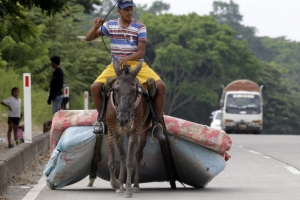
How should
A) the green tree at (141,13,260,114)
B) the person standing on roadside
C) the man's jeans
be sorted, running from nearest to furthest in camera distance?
1. the person standing on roadside
2. the man's jeans
3. the green tree at (141,13,260,114)

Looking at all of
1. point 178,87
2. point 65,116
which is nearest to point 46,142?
point 65,116

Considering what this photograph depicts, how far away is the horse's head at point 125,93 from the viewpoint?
34.3 ft

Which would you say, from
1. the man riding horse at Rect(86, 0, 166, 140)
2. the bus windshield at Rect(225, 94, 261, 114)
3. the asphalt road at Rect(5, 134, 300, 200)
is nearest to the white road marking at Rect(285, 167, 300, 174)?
the asphalt road at Rect(5, 134, 300, 200)

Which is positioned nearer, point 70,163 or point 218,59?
point 70,163

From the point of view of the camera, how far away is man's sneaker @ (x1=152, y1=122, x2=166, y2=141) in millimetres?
11008

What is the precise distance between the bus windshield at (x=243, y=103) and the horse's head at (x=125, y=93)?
43171mm

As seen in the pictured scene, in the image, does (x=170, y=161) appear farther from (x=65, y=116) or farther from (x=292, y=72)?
(x=292, y=72)

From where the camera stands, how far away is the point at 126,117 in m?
10.4

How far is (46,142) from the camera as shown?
70.7 feet

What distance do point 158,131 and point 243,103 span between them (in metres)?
43.3

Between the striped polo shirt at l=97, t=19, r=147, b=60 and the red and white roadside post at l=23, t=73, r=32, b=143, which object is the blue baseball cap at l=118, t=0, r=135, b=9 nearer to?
the striped polo shirt at l=97, t=19, r=147, b=60

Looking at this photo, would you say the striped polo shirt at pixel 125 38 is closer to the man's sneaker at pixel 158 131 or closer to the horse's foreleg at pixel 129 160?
the man's sneaker at pixel 158 131

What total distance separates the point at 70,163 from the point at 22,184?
→ 1741 millimetres

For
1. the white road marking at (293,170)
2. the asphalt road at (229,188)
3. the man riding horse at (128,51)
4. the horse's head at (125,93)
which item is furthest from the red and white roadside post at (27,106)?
the horse's head at (125,93)
